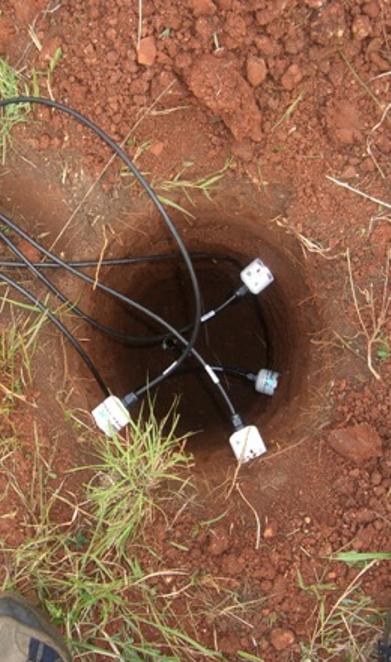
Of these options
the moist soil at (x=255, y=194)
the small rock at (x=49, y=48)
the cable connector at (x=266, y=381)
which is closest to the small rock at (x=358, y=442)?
the moist soil at (x=255, y=194)

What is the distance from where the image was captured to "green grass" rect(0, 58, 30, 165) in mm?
1696

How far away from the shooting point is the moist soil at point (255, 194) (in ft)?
5.42

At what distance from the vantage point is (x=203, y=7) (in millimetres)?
1615

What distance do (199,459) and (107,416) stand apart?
1.11ft

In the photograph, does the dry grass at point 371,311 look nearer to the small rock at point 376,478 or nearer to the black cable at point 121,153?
the small rock at point 376,478

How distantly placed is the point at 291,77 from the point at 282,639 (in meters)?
1.45

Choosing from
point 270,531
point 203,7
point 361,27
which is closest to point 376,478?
point 270,531

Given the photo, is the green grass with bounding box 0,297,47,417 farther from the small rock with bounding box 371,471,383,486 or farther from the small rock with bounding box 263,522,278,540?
the small rock with bounding box 371,471,383,486

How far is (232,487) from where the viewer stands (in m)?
1.72

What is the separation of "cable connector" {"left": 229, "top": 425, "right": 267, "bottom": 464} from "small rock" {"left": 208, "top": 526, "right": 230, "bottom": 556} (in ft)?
0.64

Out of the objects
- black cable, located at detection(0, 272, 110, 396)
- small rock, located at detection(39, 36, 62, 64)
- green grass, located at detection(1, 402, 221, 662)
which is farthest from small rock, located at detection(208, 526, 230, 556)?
small rock, located at detection(39, 36, 62, 64)

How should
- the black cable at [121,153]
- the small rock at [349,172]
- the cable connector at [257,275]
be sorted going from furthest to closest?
1. the cable connector at [257,275]
2. the small rock at [349,172]
3. the black cable at [121,153]

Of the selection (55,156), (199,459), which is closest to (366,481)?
(199,459)

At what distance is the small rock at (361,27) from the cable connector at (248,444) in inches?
42.0
